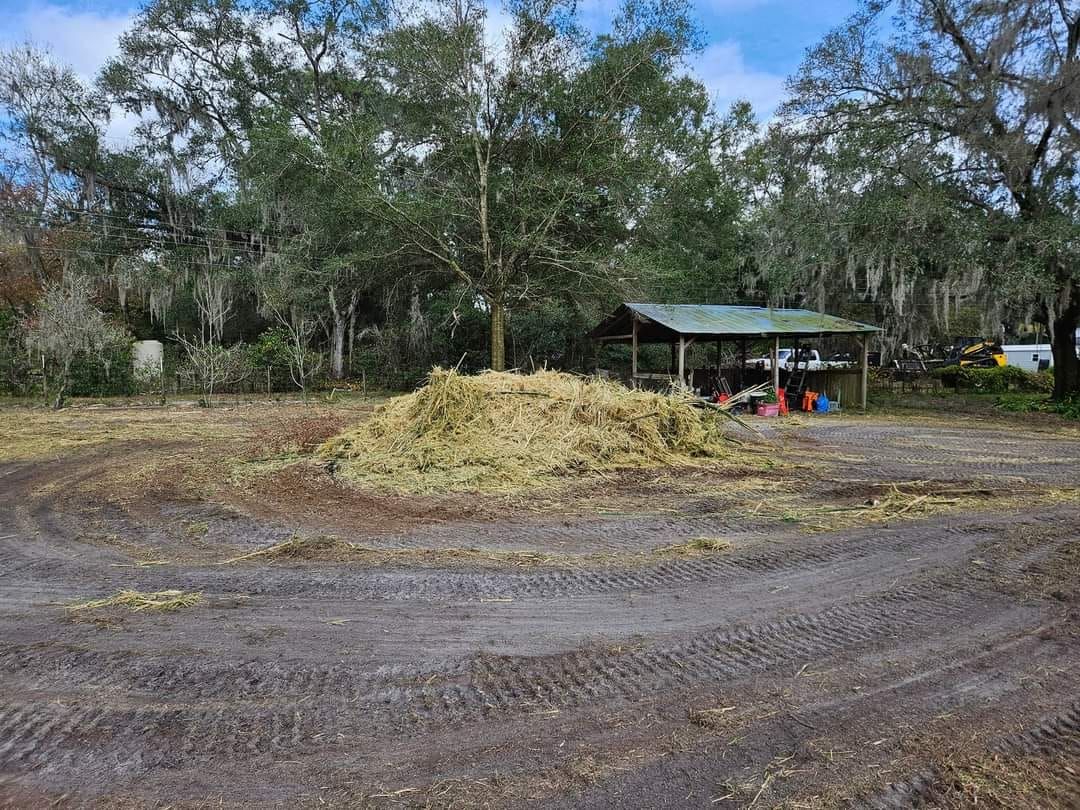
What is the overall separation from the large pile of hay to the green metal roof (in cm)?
665

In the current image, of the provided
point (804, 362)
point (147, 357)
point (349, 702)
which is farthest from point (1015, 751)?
point (147, 357)

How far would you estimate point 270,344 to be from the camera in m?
23.3

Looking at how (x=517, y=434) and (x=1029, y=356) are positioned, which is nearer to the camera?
(x=517, y=434)

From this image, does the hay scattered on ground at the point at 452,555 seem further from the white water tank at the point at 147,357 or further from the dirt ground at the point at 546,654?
the white water tank at the point at 147,357

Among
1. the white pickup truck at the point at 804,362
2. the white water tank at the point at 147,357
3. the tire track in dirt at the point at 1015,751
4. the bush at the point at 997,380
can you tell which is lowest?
the tire track in dirt at the point at 1015,751

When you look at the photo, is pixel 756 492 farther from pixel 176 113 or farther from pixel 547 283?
pixel 176 113

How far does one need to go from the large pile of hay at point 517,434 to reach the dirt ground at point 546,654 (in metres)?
1.61

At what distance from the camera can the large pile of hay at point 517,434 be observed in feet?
27.1

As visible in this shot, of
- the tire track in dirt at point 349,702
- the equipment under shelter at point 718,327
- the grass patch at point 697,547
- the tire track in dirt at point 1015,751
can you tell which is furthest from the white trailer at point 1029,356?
the tire track in dirt at point 349,702

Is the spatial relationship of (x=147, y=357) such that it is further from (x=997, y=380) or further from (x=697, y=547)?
(x=997, y=380)

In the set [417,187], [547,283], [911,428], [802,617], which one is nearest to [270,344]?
[417,187]

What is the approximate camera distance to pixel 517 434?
9070 mm

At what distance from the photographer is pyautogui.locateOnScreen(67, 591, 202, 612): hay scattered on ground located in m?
3.73

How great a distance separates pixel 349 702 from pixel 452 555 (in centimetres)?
216
